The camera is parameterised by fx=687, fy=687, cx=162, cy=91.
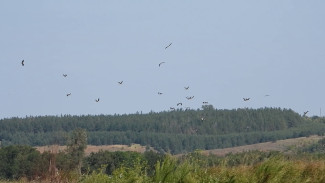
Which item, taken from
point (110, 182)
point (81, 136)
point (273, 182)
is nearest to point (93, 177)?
point (110, 182)

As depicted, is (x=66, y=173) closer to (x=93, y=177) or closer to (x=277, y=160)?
(x=93, y=177)

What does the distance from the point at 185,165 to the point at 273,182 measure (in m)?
3.37

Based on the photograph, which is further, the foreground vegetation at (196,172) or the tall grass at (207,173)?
the foreground vegetation at (196,172)

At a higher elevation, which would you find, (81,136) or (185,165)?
(81,136)

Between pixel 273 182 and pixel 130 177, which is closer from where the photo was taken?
pixel 130 177

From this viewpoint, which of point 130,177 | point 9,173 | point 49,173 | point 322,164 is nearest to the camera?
point 130,177

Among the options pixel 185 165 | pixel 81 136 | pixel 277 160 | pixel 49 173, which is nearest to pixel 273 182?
pixel 277 160

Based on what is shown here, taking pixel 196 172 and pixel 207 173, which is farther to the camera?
pixel 207 173

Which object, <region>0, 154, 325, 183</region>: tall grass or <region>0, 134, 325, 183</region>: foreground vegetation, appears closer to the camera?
<region>0, 154, 325, 183</region>: tall grass

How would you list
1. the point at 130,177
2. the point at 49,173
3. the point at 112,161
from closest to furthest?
the point at 130,177, the point at 49,173, the point at 112,161

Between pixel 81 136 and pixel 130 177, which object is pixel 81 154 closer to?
pixel 81 136

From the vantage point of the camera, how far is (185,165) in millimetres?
19641

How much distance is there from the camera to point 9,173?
306 feet

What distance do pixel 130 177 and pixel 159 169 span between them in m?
1.10
